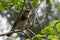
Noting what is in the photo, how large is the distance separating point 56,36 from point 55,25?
0.07 meters

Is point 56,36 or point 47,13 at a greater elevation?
point 56,36

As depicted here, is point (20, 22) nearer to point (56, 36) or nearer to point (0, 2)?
point (0, 2)

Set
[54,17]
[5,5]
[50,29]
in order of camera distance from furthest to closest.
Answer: [54,17] → [5,5] → [50,29]

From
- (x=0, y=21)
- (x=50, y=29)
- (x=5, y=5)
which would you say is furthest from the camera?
(x=0, y=21)

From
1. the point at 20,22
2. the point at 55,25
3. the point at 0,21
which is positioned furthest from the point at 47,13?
the point at 55,25

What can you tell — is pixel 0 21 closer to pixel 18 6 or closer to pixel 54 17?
pixel 54 17

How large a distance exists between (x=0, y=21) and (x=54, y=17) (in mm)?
2090

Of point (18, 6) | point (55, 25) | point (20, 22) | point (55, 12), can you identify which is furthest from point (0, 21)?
point (55, 25)

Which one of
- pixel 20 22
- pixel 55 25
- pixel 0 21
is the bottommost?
pixel 0 21

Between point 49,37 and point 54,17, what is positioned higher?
point 49,37

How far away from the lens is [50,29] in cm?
152

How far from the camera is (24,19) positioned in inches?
110

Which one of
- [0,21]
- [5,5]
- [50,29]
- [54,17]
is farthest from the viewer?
[0,21]

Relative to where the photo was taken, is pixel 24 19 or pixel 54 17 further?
pixel 54 17
